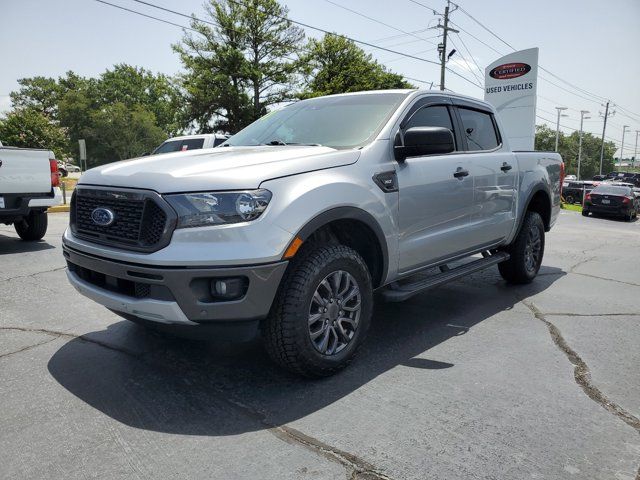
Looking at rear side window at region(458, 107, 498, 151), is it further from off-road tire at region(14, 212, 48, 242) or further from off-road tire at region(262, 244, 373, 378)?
off-road tire at region(14, 212, 48, 242)

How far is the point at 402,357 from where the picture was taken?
11.4ft

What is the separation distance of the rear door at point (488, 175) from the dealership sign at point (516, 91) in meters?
15.7

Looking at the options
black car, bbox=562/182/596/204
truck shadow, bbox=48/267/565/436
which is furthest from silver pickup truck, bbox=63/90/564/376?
black car, bbox=562/182/596/204

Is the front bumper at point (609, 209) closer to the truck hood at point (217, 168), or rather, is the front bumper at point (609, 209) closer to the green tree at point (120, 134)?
the truck hood at point (217, 168)

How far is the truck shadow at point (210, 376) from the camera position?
2629 millimetres

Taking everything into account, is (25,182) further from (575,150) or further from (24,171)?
(575,150)

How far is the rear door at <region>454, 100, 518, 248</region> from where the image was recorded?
4.40m

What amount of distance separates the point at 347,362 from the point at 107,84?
2868 inches

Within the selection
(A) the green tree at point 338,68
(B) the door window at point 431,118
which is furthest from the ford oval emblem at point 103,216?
(A) the green tree at point 338,68

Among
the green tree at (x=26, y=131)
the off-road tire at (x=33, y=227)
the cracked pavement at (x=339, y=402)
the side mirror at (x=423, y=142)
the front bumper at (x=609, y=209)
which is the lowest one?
the front bumper at (x=609, y=209)

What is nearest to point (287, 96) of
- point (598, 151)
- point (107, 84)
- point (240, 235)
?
point (107, 84)

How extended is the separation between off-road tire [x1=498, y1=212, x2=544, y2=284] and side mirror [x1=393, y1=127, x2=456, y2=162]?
7.61 ft

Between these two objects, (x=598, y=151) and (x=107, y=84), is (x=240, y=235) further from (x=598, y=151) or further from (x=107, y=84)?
(x=598, y=151)

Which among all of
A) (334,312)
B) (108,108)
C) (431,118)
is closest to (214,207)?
(334,312)
